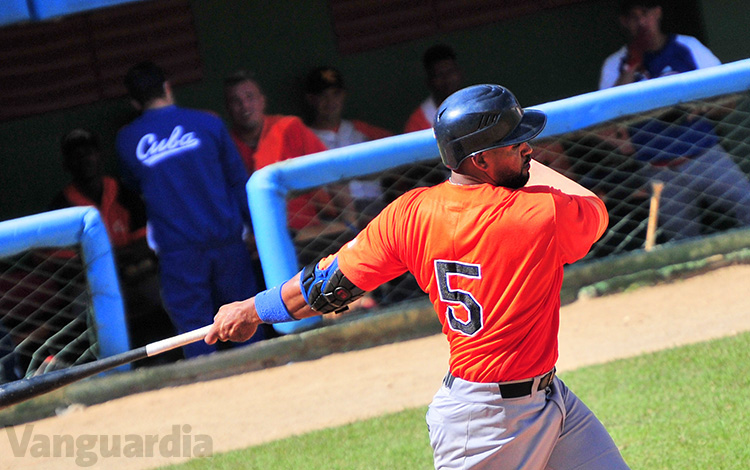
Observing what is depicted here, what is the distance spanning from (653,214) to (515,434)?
3.71 meters

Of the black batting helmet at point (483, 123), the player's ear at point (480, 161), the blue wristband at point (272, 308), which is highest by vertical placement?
the black batting helmet at point (483, 123)

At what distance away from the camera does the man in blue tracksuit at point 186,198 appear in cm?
530

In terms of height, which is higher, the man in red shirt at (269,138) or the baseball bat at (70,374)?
the man in red shirt at (269,138)

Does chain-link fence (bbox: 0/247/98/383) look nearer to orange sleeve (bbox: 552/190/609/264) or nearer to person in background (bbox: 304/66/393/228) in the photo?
person in background (bbox: 304/66/393/228)

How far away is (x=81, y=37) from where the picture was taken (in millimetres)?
7086

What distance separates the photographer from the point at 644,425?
3.88m

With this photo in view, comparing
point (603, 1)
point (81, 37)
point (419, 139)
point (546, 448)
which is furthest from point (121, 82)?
point (546, 448)

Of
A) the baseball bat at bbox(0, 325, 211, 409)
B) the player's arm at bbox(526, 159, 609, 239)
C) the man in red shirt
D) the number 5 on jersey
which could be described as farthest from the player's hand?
the man in red shirt

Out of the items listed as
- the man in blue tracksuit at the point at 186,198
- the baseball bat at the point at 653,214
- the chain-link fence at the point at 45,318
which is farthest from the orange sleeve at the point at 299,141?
the baseball bat at the point at 653,214

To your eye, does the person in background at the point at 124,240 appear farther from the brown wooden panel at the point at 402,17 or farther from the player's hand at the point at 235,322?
the player's hand at the point at 235,322

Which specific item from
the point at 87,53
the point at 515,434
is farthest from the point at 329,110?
the point at 515,434

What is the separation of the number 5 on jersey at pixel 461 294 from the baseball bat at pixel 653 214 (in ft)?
11.7

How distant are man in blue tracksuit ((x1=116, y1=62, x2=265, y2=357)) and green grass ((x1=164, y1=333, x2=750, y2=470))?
55.8 inches

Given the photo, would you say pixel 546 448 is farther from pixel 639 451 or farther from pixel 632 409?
pixel 632 409
